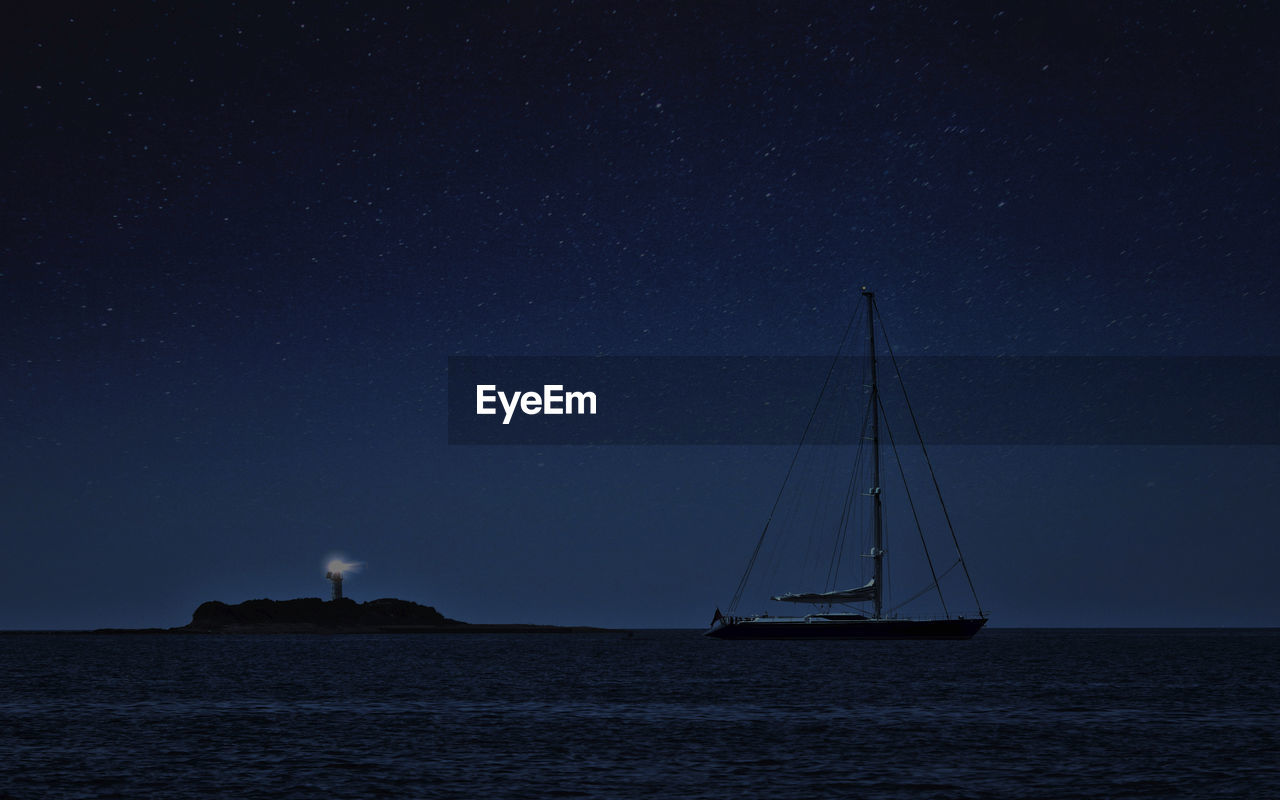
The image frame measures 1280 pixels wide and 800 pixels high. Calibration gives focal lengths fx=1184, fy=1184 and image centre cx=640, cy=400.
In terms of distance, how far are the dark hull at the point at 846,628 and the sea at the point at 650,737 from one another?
154ft

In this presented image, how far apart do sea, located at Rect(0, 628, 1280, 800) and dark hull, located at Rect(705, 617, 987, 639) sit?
46.8 meters

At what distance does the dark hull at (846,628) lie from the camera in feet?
460

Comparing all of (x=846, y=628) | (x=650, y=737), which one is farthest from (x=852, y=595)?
(x=650, y=737)

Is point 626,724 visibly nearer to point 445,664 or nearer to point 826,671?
point 826,671

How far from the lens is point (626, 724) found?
2186 inches

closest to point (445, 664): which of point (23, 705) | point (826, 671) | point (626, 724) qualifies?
point (826, 671)

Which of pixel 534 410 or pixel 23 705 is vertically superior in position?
pixel 534 410

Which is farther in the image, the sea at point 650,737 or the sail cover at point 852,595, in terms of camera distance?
the sail cover at point 852,595

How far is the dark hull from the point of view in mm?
140250

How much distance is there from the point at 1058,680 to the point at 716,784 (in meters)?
61.2

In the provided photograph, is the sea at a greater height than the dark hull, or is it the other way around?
the dark hull

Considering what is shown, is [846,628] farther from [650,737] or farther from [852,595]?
[650,737]

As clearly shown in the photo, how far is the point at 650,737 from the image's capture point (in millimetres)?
49562

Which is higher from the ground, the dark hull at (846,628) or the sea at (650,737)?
the dark hull at (846,628)
